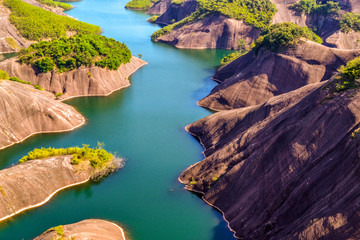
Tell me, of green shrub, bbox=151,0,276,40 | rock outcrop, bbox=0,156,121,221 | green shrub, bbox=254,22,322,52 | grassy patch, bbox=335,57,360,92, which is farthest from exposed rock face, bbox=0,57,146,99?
green shrub, bbox=151,0,276,40

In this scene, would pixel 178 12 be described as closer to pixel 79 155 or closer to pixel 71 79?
pixel 71 79

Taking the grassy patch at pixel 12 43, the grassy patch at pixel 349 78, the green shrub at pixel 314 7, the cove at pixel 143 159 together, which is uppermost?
the grassy patch at pixel 349 78

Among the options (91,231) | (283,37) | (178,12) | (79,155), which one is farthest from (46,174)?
(178,12)

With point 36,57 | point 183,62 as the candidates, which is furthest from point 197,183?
point 183,62

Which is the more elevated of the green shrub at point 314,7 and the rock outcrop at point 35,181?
the green shrub at point 314,7

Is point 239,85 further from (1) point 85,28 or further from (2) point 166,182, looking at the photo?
(1) point 85,28

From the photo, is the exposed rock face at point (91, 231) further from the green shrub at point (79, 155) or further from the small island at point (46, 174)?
the green shrub at point (79, 155)

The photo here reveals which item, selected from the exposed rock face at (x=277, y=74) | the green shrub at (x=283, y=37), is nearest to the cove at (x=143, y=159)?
the exposed rock face at (x=277, y=74)
